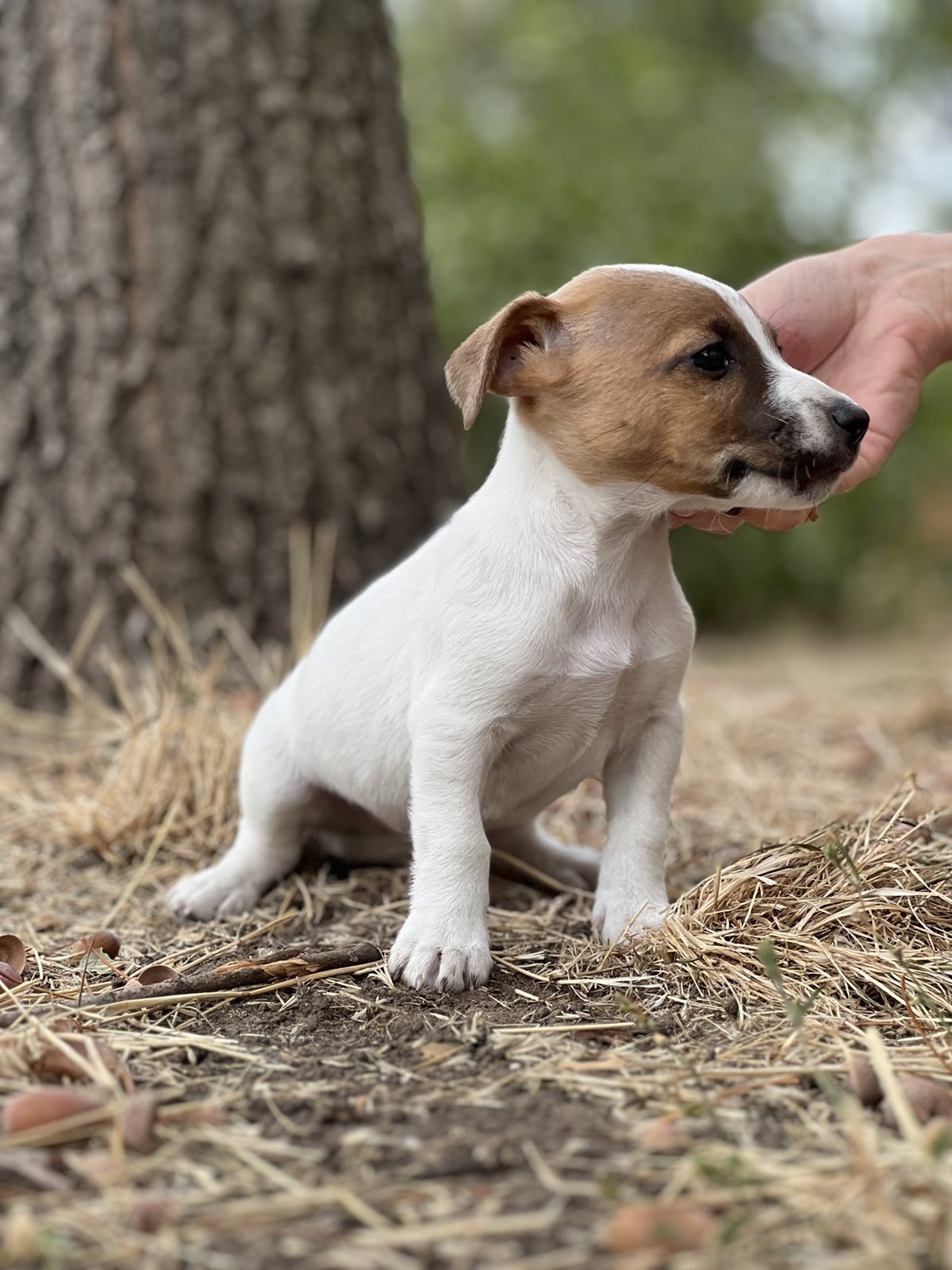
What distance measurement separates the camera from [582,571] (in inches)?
118

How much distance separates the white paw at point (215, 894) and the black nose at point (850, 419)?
2.01m

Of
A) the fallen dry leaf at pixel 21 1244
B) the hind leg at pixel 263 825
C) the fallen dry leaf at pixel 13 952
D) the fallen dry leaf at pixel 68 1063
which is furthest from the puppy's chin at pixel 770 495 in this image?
the fallen dry leaf at pixel 21 1244

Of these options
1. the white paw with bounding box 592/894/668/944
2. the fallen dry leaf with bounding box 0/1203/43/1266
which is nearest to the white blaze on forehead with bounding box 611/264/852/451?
the white paw with bounding box 592/894/668/944

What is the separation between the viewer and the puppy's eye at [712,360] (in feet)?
9.54

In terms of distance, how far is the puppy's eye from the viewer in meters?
2.91

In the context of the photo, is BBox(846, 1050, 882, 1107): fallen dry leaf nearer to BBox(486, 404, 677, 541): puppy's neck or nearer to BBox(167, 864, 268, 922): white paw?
BBox(486, 404, 677, 541): puppy's neck

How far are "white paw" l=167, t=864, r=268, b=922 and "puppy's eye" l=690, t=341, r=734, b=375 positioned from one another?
1885 millimetres

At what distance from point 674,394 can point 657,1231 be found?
1.81 metres

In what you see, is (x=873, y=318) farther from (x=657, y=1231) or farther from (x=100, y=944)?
(x=657, y=1231)

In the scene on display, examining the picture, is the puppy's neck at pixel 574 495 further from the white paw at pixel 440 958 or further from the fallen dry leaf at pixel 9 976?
the fallen dry leaf at pixel 9 976

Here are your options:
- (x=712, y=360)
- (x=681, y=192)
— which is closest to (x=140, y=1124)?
(x=712, y=360)

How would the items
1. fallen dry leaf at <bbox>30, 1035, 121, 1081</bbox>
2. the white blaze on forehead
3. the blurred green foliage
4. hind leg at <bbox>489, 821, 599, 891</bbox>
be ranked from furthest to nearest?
1. the blurred green foliage
2. hind leg at <bbox>489, 821, 599, 891</bbox>
3. the white blaze on forehead
4. fallen dry leaf at <bbox>30, 1035, 121, 1081</bbox>

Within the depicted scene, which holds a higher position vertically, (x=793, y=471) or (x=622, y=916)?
(x=793, y=471)

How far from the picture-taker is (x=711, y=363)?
2916 millimetres
